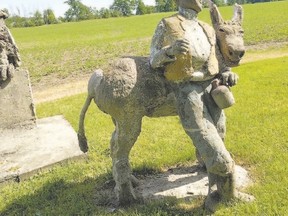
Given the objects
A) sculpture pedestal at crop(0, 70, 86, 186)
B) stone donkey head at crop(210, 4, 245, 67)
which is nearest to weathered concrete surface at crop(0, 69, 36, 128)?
sculpture pedestal at crop(0, 70, 86, 186)

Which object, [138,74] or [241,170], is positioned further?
[241,170]

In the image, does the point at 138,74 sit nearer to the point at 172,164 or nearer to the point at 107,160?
the point at 172,164

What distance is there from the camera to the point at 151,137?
6500mm

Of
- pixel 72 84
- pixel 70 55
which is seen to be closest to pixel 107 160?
pixel 72 84

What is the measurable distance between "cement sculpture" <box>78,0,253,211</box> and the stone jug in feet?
0.21

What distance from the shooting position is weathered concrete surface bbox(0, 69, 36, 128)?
6461 millimetres

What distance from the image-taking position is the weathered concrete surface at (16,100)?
21.2ft

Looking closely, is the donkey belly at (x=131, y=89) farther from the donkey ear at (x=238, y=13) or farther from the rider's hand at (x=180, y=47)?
the donkey ear at (x=238, y=13)

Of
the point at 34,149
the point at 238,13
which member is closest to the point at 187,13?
the point at 238,13

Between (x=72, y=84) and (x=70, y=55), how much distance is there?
6977 millimetres

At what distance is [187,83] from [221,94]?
1.12ft

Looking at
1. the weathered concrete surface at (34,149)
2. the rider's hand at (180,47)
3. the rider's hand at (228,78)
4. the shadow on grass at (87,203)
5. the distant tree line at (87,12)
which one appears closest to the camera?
the rider's hand at (180,47)

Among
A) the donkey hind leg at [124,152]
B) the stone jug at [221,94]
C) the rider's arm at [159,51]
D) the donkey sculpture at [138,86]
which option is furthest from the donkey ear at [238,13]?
the donkey hind leg at [124,152]

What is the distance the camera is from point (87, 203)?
4.38 metres
